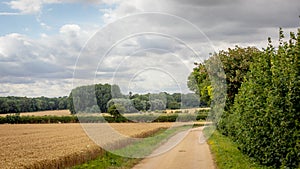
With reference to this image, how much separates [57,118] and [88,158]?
246 feet

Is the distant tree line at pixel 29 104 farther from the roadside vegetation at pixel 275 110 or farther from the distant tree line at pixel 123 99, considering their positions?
the roadside vegetation at pixel 275 110

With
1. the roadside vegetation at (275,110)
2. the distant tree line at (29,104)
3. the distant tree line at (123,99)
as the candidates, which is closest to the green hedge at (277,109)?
the roadside vegetation at (275,110)

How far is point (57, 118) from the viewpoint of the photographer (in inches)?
3846

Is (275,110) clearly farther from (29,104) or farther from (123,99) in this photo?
(29,104)

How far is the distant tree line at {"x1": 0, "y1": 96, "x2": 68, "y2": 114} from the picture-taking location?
12081cm

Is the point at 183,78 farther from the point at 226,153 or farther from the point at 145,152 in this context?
the point at 226,153

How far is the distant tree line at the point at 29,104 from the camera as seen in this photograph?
120812 millimetres

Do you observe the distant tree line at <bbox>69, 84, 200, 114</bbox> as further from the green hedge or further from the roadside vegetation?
the green hedge

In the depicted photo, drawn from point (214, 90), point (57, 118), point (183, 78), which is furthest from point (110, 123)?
point (183, 78)

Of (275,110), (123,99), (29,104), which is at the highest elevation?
(29,104)

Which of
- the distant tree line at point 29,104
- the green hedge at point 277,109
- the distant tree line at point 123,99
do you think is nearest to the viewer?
the green hedge at point 277,109

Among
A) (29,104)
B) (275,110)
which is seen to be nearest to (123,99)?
(275,110)

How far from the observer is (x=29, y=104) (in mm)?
128750

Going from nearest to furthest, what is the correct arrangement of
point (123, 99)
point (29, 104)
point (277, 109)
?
point (277, 109) → point (123, 99) → point (29, 104)
